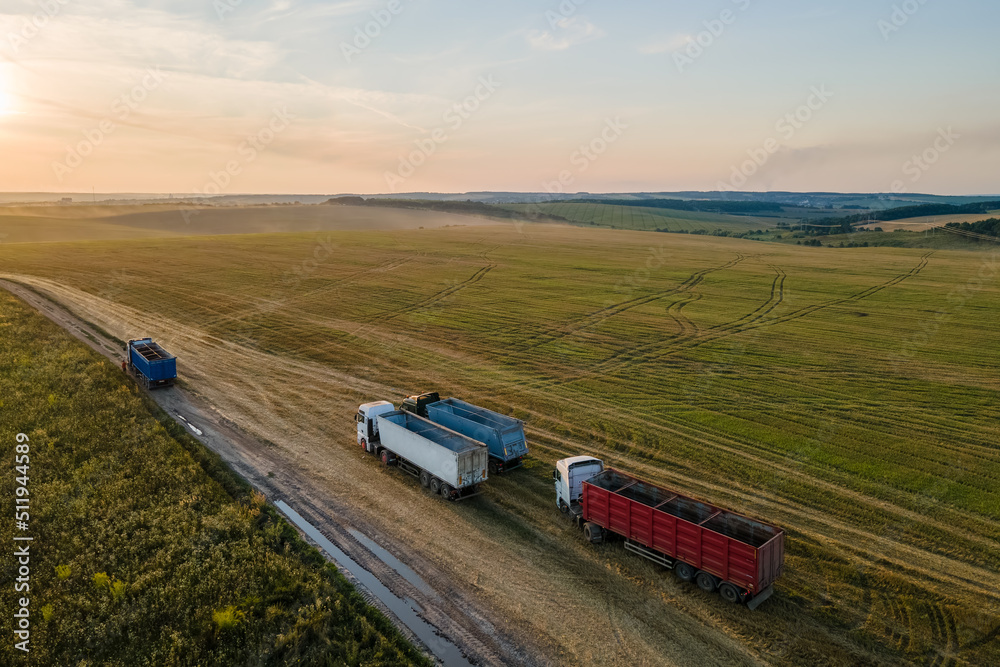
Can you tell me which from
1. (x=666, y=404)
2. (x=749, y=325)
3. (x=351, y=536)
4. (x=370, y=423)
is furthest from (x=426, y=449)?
(x=749, y=325)

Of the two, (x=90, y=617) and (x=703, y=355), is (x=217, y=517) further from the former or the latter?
(x=703, y=355)

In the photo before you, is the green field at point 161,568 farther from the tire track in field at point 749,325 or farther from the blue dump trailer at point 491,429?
the tire track in field at point 749,325

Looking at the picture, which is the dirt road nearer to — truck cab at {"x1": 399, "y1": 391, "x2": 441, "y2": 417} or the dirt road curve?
the dirt road curve

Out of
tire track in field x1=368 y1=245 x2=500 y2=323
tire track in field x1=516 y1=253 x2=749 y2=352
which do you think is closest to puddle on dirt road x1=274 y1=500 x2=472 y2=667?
tire track in field x1=516 y1=253 x2=749 y2=352

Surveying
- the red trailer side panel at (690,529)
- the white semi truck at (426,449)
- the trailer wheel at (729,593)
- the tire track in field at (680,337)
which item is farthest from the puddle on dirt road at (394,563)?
the tire track in field at (680,337)

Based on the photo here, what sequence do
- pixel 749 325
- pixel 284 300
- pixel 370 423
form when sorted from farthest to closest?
pixel 284 300, pixel 749 325, pixel 370 423

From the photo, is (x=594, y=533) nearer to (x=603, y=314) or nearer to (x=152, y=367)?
(x=152, y=367)
